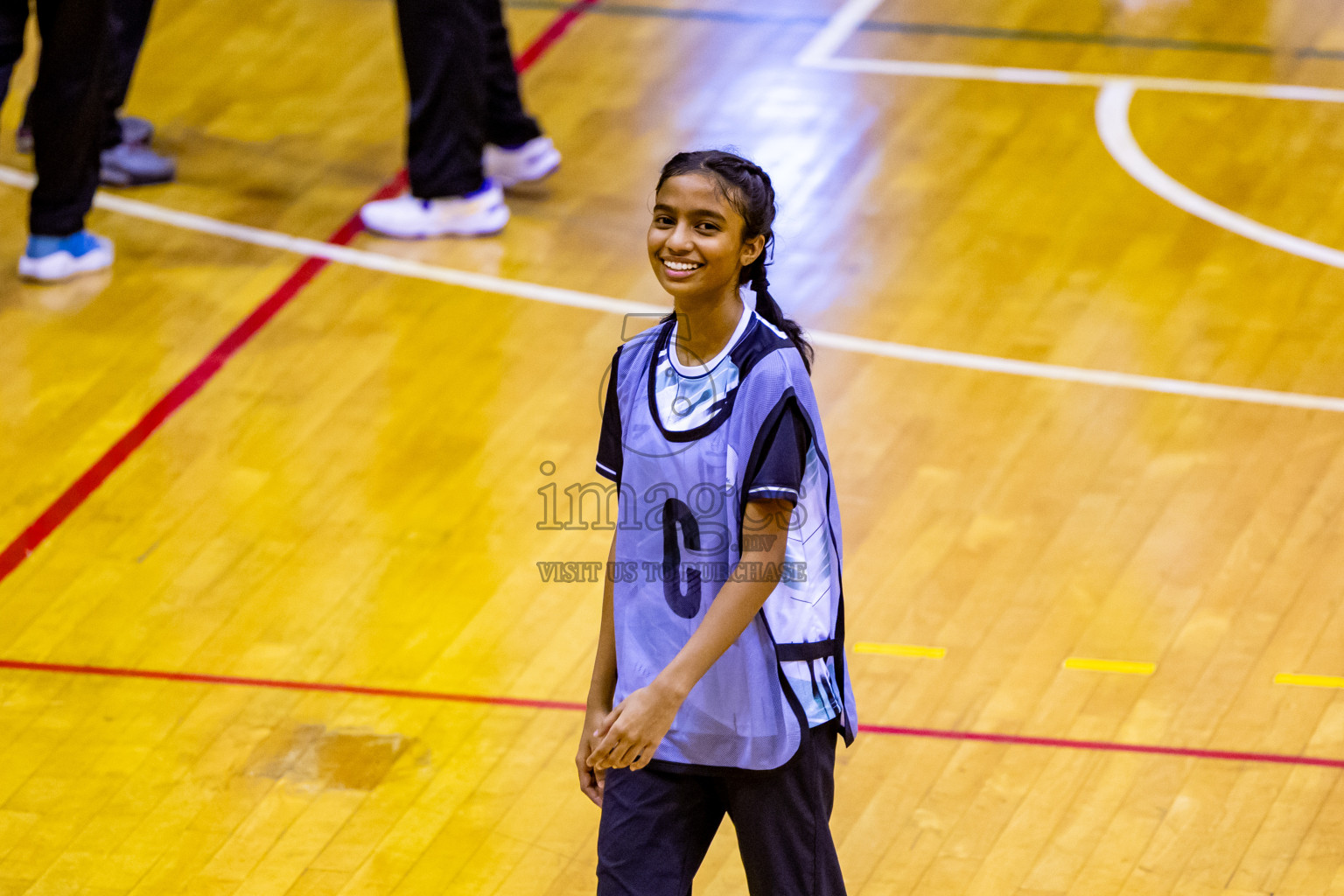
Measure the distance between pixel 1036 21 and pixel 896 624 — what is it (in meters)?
3.33

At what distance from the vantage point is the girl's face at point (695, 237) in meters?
2.20

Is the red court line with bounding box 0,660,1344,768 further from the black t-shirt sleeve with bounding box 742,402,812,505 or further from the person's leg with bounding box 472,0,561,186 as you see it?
the person's leg with bounding box 472,0,561,186

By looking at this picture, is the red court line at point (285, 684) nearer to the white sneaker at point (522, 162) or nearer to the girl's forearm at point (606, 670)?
the girl's forearm at point (606, 670)

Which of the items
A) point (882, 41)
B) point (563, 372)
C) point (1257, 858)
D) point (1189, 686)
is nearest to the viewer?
point (1257, 858)

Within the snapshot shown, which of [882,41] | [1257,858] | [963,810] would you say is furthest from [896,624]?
[882,41]

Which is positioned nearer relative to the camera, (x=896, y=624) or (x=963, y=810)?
(x=963, y=810)

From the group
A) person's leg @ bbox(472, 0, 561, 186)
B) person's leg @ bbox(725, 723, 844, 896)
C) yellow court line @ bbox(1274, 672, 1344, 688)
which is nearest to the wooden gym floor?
yellow court line @ bbox(1274, 672, 1344, 688)

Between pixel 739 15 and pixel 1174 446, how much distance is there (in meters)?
2.86

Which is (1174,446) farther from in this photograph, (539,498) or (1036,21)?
(1036,21)

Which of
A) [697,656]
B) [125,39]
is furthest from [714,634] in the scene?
[125,39]

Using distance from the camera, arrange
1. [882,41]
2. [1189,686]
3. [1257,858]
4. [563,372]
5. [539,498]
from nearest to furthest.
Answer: [1257,858]
[1189,686]
[539,498]
[563,372]
[882,41]

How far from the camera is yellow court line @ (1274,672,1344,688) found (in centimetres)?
345

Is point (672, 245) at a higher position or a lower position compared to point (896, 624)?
higher

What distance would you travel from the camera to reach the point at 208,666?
3.56 metres
